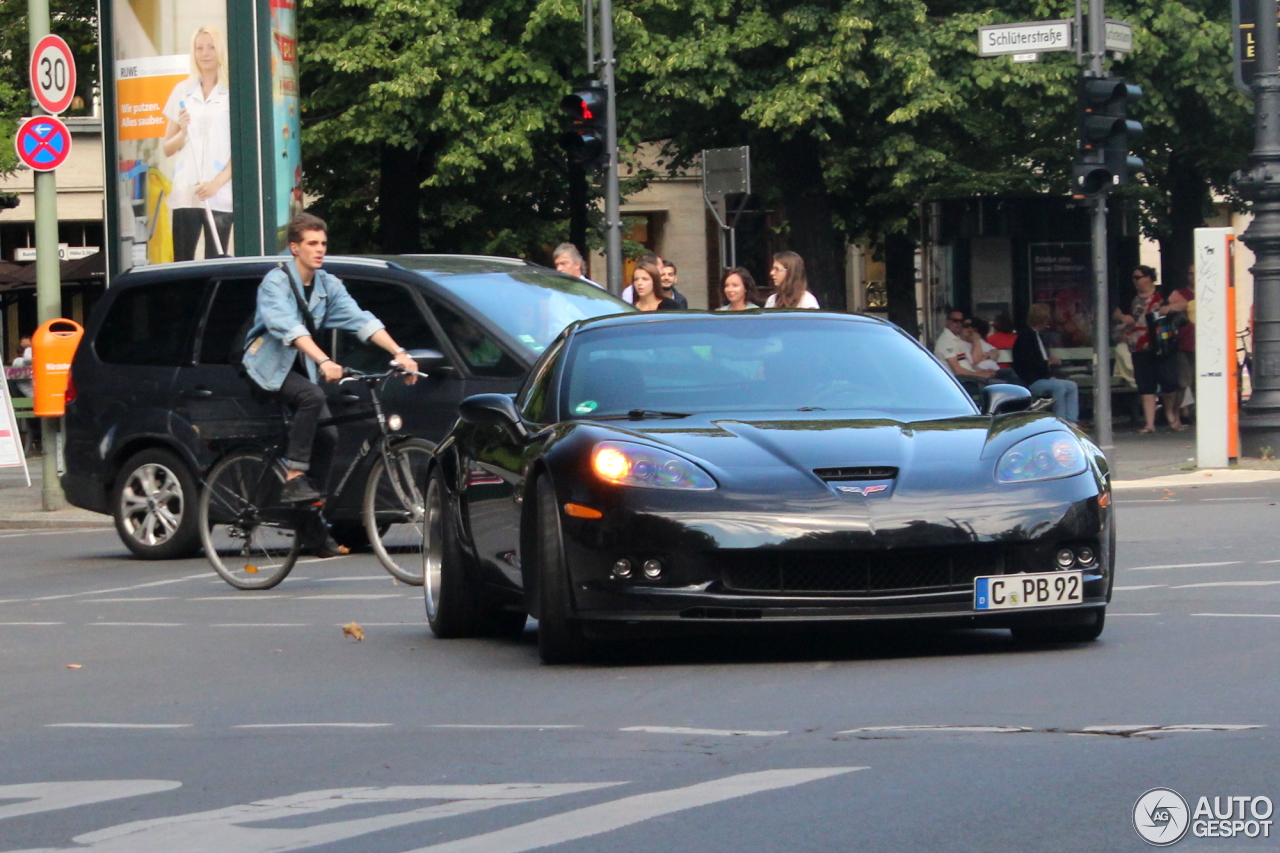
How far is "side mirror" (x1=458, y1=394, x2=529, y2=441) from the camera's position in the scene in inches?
351

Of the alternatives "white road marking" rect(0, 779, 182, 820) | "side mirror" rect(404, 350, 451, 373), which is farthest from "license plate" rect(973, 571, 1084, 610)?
"side mirror" rect(404, 350, 451, 373)

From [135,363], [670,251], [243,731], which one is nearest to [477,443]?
[243,731]

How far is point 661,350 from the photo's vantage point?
9.12 metres

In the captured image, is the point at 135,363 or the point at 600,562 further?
the point at 135,363

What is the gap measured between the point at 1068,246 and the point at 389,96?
342 inches

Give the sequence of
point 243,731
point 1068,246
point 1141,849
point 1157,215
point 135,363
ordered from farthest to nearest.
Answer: point 1157,215
point 1068,246
point 135,363
point 243,731
point 1141,849

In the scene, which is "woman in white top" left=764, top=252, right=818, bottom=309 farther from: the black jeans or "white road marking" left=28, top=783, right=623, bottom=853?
"white road marking" left=28, top=783, right=623, bottom=853

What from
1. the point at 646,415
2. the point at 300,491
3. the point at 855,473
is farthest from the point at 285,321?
the point at 855,473

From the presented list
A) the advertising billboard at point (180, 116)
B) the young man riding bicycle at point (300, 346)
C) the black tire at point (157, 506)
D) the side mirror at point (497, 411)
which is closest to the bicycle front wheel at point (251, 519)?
the young man riding bicycle at point (300, 346)

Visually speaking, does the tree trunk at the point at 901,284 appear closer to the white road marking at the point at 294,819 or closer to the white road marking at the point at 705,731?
the white road marking at the point at 705,731

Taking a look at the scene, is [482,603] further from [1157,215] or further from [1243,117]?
[1157,215]

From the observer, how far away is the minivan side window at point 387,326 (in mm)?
14016

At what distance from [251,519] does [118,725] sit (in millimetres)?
5076

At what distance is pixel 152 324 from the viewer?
15070mm
